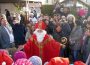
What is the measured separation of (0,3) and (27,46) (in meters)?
23.7

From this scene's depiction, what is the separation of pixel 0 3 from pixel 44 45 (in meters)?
23.6

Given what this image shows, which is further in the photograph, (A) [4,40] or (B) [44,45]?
(A) [4,40]

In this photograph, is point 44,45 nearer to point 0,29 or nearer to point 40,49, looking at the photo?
point 40,49

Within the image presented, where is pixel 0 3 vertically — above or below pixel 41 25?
below

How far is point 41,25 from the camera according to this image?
9.00 meters

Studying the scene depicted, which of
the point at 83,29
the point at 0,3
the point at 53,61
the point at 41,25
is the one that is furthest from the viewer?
the point at 0,3

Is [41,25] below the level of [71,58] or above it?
above

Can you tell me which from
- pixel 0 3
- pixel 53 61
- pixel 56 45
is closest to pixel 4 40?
pixel 56 45

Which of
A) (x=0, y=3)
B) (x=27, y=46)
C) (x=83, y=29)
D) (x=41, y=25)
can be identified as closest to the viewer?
(x=27, y=46)

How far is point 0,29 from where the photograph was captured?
31.5 ft

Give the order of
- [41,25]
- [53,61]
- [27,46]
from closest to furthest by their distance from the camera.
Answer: [53,61]
[27,46]
[41,25]

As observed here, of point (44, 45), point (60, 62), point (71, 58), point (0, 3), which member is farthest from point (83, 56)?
point (0, 3)

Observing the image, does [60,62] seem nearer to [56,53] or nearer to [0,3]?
[56,53]

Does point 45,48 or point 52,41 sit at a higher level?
point 52,41
